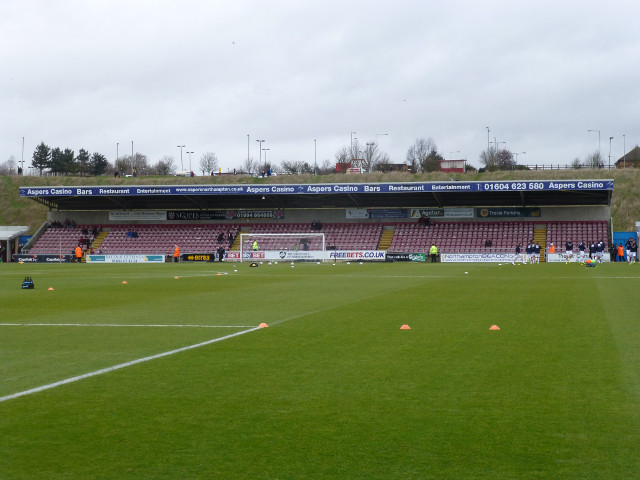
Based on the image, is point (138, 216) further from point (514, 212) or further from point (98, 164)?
point (98, 164)

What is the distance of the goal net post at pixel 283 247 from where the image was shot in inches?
2682

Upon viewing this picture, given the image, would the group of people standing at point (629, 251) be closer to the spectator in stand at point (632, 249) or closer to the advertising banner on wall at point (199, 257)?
the spectator in stand at point (632, 249)

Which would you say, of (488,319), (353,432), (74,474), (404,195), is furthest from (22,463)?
(404,195)

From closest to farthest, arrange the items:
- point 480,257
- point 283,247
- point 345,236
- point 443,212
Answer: point 480,257 → point 283,247 → point 345,236 → point 443,212

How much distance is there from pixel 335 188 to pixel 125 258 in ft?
68.6

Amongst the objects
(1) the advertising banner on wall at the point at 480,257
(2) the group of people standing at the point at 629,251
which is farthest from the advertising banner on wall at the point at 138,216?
(2) the group of people standing at the point at 629,251

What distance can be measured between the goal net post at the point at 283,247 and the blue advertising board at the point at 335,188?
457cm

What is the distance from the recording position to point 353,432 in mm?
6551

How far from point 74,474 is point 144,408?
7.06ft

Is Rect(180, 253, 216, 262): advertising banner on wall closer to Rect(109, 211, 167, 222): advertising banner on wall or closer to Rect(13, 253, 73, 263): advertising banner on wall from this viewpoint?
Rect(13, 253, 73, 263): advertising banner on wall

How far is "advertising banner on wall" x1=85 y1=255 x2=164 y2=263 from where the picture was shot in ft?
233

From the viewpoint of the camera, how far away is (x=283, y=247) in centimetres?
6994

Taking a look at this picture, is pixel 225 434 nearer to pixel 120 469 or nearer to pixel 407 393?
pixel 120 469

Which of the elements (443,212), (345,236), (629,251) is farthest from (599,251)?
(345,236)
